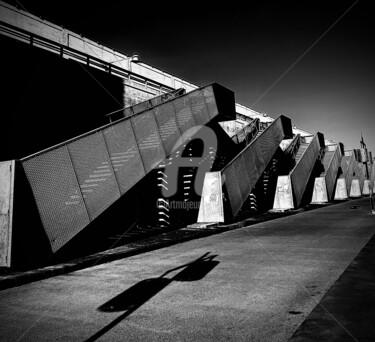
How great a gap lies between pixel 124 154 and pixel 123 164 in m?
0.40

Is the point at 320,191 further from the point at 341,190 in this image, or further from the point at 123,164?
the point at 123,164

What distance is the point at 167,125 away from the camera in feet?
43.8

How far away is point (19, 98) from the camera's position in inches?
459

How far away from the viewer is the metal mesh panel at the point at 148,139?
11.5 meters

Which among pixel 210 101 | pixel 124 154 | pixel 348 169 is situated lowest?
pixel 348 169

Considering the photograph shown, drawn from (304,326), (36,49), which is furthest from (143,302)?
(36,49)

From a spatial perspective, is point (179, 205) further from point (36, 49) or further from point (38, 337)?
point (38, 337)

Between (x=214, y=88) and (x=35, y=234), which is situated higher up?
(x=214, y=88)

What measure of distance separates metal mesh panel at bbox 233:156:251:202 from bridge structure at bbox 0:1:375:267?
57mm

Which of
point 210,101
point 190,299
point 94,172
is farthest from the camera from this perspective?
point 210,101

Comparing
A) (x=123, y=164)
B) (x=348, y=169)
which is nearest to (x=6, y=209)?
(x=123, y=164)

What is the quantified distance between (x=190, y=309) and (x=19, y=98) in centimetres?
1132

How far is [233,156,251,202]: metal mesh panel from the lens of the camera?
51.0 feet

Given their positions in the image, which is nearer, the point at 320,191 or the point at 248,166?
the point at 248,166
